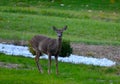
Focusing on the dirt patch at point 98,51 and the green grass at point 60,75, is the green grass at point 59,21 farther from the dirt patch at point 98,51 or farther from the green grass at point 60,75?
the green grass at point 60,75

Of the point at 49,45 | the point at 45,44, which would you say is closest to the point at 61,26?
the point at 45,44

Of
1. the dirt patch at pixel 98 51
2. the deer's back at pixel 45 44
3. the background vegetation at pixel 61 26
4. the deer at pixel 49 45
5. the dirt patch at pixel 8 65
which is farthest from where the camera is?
the dirt patch at pixel 98 51

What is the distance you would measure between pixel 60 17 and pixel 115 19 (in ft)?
18.7

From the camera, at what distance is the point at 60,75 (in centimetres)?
2055

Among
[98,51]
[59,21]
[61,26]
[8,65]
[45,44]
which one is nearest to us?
[45,44]

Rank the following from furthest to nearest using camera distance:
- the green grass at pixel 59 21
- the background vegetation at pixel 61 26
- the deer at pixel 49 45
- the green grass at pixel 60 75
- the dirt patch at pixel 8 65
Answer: the green grass at pixel 59 21, the dirt patch at pixel 8 65, the deer at pixel 49 45, the background vegetation at pixel 61 26, the green grass at pixel 60 75

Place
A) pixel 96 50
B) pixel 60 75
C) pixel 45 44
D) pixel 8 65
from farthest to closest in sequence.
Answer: pixel 96 50 < pixel 8 65 < pixel 45 44 < pixel 60 75

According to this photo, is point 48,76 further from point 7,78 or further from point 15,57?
point 15,57

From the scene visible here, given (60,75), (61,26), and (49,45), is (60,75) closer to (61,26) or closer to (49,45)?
(49,45)

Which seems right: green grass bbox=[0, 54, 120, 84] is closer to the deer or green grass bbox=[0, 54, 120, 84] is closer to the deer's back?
the deer

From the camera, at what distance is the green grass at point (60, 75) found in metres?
18.7

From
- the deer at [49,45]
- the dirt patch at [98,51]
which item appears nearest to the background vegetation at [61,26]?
the deer at [49,45]

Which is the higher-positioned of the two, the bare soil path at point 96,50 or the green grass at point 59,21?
the bare soil path at point 96,50

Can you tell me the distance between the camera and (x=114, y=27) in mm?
45344
